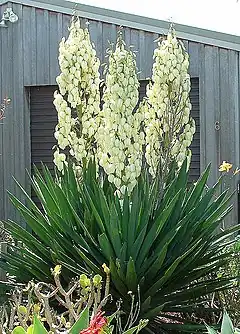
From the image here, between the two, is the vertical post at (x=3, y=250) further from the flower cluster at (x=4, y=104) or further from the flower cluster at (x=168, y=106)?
the flower cluster at (x=4, y=104)

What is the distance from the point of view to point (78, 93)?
4543 millimetres

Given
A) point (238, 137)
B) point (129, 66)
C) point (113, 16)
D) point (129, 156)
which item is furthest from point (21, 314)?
point (113, 16)

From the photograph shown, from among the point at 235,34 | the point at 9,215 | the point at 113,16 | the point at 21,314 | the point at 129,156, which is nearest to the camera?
the point at 21,314

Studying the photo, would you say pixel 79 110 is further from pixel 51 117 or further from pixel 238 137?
pixel 51 117

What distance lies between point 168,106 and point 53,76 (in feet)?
11.8

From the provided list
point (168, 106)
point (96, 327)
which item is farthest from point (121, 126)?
point (96, 327)

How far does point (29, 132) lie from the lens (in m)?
8.09

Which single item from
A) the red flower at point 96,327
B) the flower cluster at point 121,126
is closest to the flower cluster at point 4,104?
the flower cluster at point 121,126

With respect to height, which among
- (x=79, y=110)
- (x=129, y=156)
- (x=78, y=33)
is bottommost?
(x=129, y=156)

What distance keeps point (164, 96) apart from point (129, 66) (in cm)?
30

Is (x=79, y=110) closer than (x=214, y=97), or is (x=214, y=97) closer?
(x=79, y=110)

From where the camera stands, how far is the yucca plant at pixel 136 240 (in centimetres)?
417

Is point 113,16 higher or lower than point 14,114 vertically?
higher

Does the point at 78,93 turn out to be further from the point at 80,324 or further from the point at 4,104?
the point at 4,104
